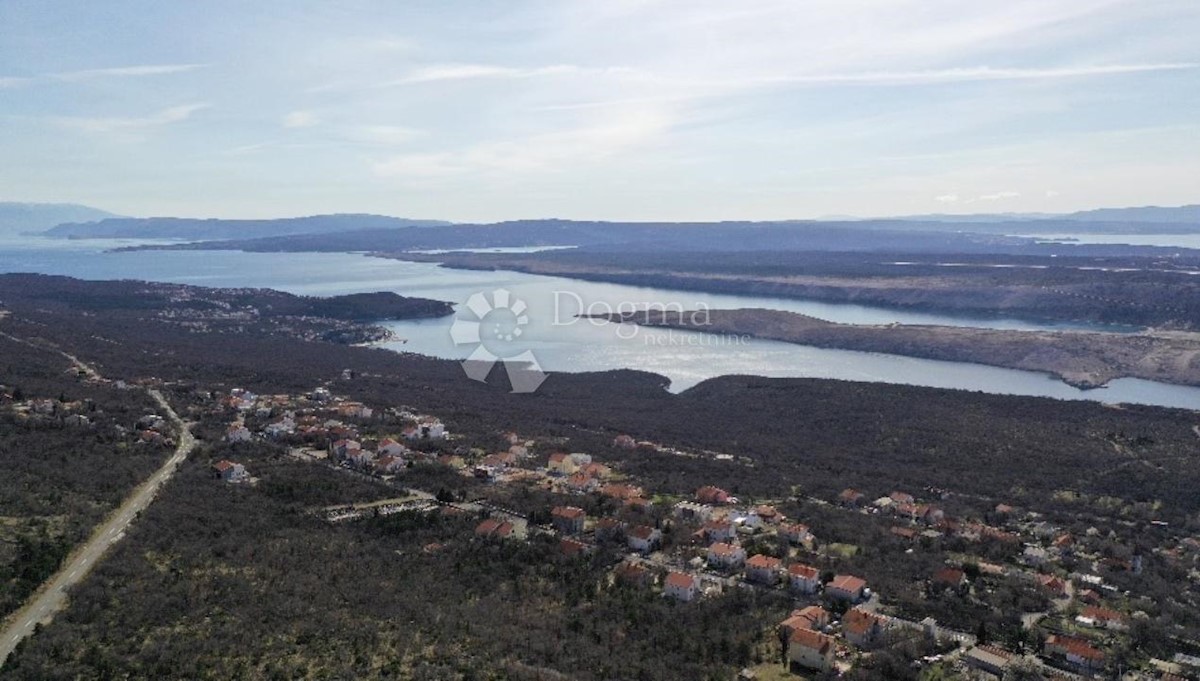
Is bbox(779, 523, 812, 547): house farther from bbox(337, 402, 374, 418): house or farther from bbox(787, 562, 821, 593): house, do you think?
bbox(337, 402, 374, 418): house

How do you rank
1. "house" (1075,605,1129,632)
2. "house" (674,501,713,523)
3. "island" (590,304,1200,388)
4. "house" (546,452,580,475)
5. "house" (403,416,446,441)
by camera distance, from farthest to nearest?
"island" (590,304,1200,388) < "house" (403,416,446,441) < "house" (546,452,580,475) < "house" (674,501,713,523) < "house" (1075,605,1129,632)

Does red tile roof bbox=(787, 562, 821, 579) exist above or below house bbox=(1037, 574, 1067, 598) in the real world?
above

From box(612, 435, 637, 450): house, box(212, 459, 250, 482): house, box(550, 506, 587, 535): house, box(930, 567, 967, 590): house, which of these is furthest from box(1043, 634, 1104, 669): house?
box(212, 459, 250, 482): house

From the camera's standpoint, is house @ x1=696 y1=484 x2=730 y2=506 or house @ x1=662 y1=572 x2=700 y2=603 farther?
house @ x1=696 y1=484 x2=730 y2=506

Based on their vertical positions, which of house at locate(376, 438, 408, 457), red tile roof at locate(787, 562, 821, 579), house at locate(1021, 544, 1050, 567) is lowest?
house at locate(1021, 544, 1050, 567)

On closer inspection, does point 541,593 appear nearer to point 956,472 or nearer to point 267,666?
point 267,666

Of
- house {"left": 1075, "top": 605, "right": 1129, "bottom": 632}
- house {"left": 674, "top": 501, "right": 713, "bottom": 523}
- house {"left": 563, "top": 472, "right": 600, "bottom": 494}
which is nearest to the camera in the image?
house {"left": 1075, "top": 605, "right": 1129, "bottom": 632}

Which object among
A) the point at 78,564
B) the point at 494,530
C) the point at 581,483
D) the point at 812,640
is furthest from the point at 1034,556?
the point at 78,564
